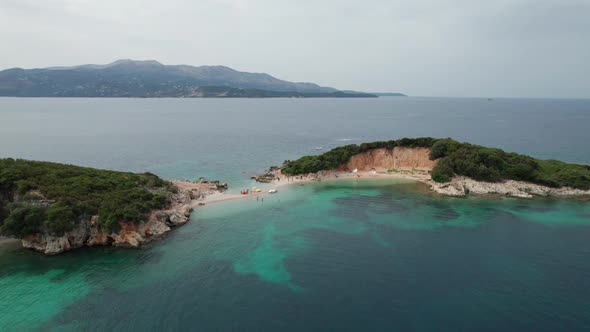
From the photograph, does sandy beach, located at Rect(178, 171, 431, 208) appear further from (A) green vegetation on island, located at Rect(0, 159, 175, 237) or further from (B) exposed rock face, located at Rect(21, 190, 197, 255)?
(B) exposed rock face, located at Rect(21, 190, 197, 255)

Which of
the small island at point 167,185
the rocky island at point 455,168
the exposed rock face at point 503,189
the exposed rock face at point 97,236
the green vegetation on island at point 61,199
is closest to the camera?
the green vegetation on island at point 61,199

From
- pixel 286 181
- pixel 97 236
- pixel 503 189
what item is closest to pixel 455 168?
pixel 503 189

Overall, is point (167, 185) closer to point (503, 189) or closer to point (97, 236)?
point (97, 236)

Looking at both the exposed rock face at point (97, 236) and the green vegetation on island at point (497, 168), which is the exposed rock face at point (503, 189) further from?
the exposed rock face at point (97, 236)

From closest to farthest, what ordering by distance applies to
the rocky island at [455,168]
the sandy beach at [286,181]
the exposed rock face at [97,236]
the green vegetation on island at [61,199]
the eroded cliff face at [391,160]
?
the green vegetation on island at [61,199] < the exposed rock face at [97,236] < the sandy beach at [286,181] < the rocky island at [455,168] < the eroded cliff face at [391,160]

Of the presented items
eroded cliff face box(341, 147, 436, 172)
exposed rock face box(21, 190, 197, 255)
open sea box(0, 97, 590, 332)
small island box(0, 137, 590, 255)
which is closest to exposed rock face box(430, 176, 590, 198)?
small island box(0, 137, 590, 255)

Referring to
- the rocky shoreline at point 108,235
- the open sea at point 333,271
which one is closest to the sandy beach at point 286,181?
the open sea at point 333,271

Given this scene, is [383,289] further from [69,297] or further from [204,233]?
[69,297]
